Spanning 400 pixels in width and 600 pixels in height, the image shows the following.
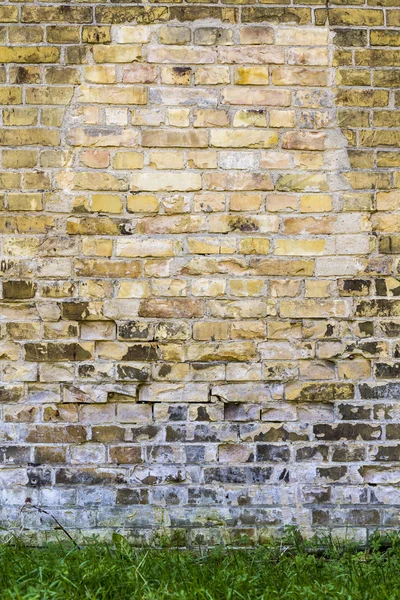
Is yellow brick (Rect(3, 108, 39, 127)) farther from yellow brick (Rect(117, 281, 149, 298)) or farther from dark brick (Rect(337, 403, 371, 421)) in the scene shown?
dark brick (Rect(337, 403, 371, 421))

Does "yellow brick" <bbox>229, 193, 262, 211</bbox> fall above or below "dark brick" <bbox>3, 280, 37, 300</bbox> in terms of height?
above

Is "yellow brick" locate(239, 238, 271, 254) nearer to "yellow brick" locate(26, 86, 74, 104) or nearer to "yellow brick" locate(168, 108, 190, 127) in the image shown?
"yellow brick" locate(168, 108, 190, 127)

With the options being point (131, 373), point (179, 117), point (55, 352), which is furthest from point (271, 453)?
point (179, 117)

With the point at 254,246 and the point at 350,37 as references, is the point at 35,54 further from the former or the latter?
the point at 350,37

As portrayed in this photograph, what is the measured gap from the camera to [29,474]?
298cm

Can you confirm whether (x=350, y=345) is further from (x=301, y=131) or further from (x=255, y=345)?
(x=301, y=131)

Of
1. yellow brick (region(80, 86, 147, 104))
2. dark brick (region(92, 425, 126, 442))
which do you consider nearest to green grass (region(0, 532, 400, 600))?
dark brick (region(92, 425, 126, 442))

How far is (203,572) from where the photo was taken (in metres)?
2.58

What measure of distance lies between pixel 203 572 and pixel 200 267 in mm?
1365

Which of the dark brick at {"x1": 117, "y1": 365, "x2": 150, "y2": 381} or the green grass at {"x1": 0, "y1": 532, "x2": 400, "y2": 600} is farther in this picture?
the dark brick at {"x1": 117, "y1": 365, "x2": 150, "y2": 381}

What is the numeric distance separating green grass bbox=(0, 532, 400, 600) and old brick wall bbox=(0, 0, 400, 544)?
133mm

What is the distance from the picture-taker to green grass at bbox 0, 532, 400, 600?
2.38m


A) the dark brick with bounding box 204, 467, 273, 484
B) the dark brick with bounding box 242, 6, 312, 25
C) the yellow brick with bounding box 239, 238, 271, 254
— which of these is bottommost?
the dark brick with bounding box 204, 467, 273, 484

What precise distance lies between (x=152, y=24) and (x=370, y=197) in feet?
4.43
